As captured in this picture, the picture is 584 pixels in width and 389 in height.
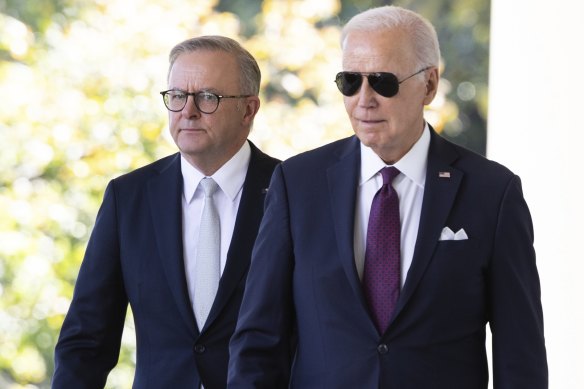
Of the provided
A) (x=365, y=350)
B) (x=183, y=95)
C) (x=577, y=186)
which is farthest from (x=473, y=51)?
(x=365, y=350)

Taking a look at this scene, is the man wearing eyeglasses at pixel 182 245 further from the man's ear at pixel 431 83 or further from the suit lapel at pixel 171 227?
the man's ear at pixel 431 83

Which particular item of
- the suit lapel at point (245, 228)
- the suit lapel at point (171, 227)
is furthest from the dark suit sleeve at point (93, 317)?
the suit lapel at point (245, 228)

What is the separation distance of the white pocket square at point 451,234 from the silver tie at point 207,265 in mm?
922

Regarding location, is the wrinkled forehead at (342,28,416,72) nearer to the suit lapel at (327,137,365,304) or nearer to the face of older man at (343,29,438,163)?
the face of older man at (343,29,438,163)

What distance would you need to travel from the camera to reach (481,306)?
3.52 metres

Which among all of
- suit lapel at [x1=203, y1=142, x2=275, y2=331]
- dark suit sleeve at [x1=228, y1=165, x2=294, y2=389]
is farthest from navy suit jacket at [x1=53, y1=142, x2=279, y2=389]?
dark suit sleeve at [x1=228, y1=165, x2=294, y2=389]

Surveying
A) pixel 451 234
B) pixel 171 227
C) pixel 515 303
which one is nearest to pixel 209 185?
pixel 171 227

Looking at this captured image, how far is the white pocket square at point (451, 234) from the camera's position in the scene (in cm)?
351

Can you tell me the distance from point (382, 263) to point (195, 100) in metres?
1.07

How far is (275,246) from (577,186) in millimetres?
1915

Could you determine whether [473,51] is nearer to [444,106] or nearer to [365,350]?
[444,106]

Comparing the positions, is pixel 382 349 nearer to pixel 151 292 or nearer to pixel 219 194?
pixel 151 292

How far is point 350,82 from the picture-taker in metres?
3.53

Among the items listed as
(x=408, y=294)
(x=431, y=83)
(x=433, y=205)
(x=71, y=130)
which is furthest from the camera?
(x=71, y=130)
